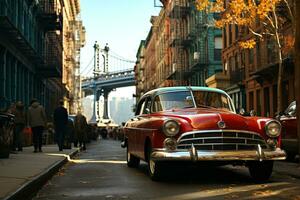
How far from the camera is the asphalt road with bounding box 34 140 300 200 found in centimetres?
815

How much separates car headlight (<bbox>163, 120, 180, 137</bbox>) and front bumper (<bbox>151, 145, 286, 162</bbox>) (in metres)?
0.30

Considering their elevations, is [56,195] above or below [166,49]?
below

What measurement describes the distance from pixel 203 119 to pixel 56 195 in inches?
107

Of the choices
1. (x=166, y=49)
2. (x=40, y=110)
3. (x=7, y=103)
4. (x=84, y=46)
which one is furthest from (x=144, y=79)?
(x=40, y=110)

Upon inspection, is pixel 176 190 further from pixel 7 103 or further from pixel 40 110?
pixel 7 103

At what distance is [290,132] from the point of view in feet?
46.9

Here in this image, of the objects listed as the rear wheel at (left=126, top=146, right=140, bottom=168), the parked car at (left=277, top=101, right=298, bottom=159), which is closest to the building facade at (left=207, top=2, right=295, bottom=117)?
the parked car at (left=277, top=101, right=298, bottom=159)

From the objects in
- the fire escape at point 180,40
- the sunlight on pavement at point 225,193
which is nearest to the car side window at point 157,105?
the sunlight on pavement at point 225,193

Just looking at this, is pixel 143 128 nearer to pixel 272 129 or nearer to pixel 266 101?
pixel 272 129

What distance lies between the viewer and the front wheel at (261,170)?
975cm

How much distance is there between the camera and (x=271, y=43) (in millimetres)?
33844

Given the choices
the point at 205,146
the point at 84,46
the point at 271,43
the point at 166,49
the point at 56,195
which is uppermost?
the point at 84,46

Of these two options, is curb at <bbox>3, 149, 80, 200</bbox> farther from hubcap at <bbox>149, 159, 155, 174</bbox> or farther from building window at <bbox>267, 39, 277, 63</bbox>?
building window at <bbox>267, 39, 277, 63</bbox>

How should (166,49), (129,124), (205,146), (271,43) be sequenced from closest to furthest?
(205,146) < (129,124) < (271,43) < (166,49)
